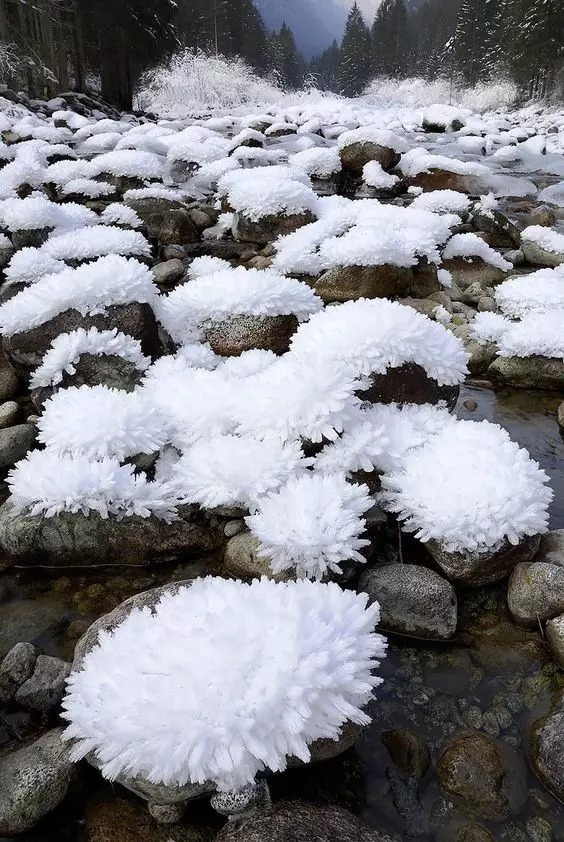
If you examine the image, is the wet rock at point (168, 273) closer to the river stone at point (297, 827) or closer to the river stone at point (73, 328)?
the river stone at point (73, 328)

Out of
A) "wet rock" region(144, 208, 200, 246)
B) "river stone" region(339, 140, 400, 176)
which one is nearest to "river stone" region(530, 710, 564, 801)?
"wet rock" region(144, 208, 200, 246)

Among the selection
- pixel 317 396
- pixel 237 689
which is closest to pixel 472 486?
pixel 317 396

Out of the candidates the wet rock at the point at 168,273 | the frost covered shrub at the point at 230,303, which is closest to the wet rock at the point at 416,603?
the frost covered shrub at the point at 230,303

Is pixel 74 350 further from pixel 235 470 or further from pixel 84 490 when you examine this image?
pixel 235 470

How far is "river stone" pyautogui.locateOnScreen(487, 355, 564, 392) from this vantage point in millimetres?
4609

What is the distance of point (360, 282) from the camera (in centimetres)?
556

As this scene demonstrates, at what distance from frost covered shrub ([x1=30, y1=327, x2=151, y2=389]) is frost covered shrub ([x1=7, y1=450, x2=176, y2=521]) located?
0.95 metres

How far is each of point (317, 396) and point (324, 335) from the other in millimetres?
572

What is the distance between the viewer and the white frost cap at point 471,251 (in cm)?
693

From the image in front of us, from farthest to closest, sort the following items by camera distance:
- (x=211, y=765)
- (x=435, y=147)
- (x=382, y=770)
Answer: (x=435, y=147), (x=382, y=770), (x=211, y=765)

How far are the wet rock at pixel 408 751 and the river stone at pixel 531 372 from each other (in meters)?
3.38

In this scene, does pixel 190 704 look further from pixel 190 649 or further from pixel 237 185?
pixel 237 185

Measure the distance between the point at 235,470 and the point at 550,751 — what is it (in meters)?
1.78

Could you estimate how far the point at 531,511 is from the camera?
8.66 ft
